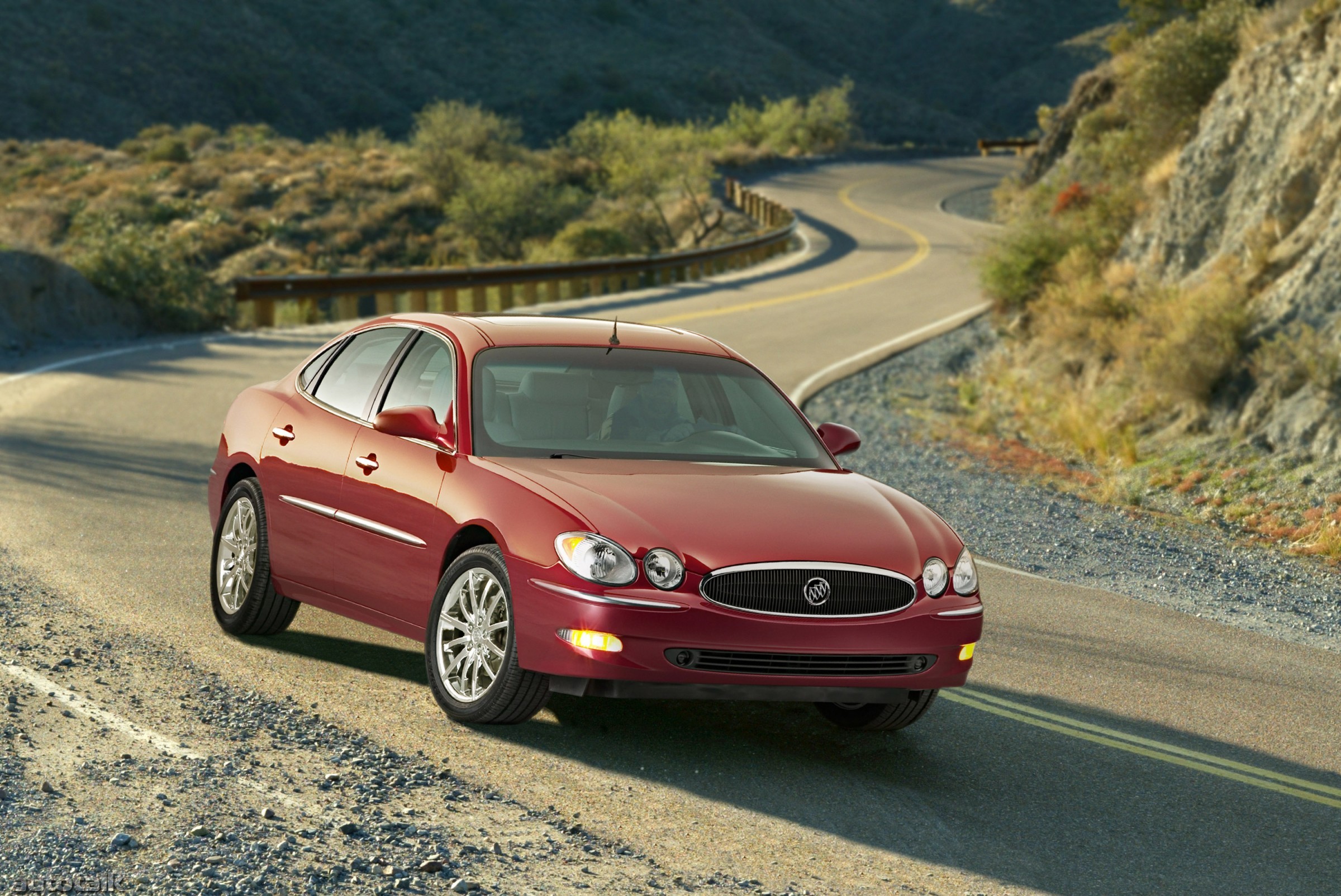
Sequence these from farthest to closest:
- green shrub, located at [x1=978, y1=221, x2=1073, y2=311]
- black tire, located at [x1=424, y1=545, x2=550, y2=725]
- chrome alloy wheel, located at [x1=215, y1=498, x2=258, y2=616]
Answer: green shrub, located at [x1=978, y1=221, x2=1073, y2=311] → chrome alloy wheel, located at [x1=215, y1=498, x2=258, y2=616] → black tire, located at [x1=424, y1=545, x2=550, y2=725]

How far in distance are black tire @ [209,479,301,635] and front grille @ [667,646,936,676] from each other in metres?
2.56

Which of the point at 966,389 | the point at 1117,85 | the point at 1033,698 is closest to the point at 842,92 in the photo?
the point at 1117,85

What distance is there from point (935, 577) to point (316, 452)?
9.52ft

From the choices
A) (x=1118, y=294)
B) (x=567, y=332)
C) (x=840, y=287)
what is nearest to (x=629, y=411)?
(x=567, y=332)

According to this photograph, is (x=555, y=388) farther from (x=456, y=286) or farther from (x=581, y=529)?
(x=456, y=286)

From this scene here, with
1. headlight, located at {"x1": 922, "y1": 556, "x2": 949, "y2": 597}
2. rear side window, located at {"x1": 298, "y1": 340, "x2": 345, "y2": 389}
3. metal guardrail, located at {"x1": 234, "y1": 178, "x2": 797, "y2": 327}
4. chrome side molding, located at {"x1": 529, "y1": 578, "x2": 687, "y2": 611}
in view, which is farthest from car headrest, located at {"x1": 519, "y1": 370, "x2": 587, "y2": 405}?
metal guardrail, located at {"x1": 234, "y1": 178, "x2": 797, "y2": 327}

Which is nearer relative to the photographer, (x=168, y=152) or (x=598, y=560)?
(x=598, y=560)

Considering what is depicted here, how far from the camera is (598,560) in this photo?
5523mm

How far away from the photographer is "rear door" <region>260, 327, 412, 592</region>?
22.5ft

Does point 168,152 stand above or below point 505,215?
above

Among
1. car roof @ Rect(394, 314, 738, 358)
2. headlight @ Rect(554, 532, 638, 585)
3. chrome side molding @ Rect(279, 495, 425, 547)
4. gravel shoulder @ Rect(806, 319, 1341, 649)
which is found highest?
car roof @ Rect(394, 314, 738, 358)

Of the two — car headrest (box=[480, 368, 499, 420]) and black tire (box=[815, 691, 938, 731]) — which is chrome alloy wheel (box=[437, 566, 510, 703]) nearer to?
car headrest (box=[480, 368, 499, 420])

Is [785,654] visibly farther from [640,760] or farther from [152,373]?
[152,373]

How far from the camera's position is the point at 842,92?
281ft
